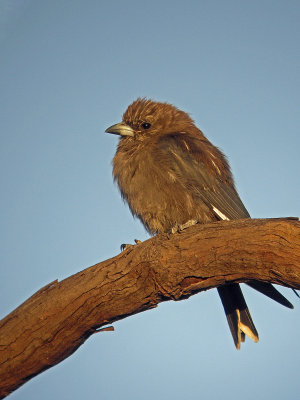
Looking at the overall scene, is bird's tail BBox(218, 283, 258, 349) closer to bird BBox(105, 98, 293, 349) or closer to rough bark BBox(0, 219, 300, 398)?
bird BBox(105, 98, 293, 349)

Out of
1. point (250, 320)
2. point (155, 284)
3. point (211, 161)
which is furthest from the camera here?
point (211, 161)

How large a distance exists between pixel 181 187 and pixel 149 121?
1348 mm

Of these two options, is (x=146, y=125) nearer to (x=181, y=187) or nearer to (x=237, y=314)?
(x=181, y=187)

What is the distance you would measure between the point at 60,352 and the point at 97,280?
60 centimetres

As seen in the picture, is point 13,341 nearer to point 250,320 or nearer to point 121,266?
point 121,266

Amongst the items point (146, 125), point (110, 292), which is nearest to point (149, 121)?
point (146, 125)

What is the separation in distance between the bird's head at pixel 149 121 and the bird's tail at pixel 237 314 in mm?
1910

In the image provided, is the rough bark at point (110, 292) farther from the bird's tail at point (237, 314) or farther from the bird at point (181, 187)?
the bird's tail at point (237, 314)

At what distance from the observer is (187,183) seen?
4590mm

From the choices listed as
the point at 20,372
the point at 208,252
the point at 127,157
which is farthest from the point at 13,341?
the point at 127,157

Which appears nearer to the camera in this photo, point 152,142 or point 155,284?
point 155,284

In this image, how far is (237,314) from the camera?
14.7 feet

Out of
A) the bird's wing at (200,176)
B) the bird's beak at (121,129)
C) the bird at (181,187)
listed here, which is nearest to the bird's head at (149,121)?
the bird's beak at (121,129)

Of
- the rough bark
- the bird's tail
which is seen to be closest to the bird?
the bird's tail
